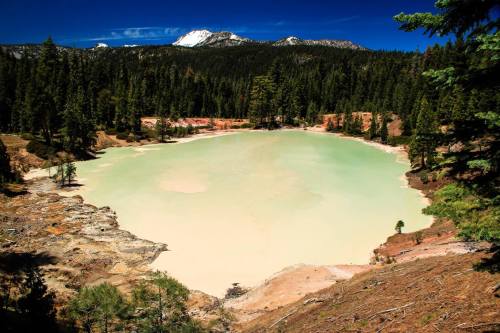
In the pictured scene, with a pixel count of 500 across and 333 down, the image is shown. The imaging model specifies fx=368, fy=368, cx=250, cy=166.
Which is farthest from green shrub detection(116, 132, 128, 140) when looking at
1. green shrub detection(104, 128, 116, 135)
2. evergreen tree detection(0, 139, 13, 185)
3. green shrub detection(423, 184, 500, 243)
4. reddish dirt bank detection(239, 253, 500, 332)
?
green shrub detection(423, 184, 500, 243)

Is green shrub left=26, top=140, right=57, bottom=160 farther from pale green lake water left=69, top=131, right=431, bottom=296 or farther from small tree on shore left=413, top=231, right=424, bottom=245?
small tree on shore left=413, top=231, right=424, bottom=245

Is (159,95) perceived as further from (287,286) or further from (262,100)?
(287,286)

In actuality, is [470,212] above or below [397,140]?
above

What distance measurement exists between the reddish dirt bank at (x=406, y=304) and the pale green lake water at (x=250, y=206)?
23.9 feet

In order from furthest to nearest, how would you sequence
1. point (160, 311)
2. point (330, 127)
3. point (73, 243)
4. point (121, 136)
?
point (330, 127) < point (121, 136) < point (73, 243) < point (160, 311)

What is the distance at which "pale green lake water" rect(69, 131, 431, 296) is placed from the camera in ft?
82.6

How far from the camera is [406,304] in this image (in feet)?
37.9

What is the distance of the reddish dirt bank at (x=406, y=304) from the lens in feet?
31.5

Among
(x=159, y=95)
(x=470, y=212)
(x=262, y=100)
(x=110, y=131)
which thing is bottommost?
(x=110, y=131)

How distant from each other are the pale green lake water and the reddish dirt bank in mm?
7280

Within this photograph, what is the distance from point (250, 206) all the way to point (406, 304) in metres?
24.7

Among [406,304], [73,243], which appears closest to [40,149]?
[73,243]

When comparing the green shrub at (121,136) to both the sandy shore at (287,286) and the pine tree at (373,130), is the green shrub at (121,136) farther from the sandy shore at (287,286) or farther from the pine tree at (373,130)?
the sandy shore at (287,286)

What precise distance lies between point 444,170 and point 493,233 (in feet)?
5.89
